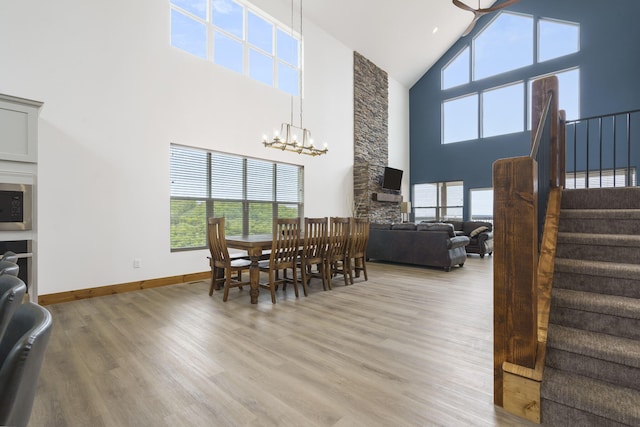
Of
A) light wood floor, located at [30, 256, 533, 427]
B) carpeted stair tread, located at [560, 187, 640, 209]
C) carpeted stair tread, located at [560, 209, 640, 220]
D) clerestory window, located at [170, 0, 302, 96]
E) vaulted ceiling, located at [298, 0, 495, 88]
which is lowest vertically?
light wood floor, located at [30, 256, 533, 427]

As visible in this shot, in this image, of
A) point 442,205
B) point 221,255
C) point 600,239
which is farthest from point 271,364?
point 442,205

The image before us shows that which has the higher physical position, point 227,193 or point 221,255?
point 227,193

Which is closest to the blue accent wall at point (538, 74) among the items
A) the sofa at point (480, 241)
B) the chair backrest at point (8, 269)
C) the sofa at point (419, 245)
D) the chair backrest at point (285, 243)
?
the sofa at point (480, 241)

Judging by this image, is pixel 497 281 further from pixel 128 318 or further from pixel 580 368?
pixel 128 318

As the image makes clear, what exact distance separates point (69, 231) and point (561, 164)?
5.51 meters

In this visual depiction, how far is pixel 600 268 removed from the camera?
1853 mm

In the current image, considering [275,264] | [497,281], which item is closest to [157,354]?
[275,264]

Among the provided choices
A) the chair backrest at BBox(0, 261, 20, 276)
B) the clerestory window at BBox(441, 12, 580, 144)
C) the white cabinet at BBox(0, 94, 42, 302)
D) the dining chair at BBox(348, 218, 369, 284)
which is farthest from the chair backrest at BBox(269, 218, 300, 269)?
the clerestory window at BBox(441, 12, 580, 144)

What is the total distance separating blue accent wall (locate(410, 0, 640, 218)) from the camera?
294 inches

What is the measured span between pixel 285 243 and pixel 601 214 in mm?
2875

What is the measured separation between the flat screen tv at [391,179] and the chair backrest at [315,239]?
531 cm

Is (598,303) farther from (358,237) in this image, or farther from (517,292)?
(358,237)

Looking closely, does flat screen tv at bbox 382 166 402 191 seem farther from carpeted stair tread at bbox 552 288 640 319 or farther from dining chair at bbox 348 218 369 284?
carpeted stair tread at bbox 552 288 640 319

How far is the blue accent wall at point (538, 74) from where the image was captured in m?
7.47
